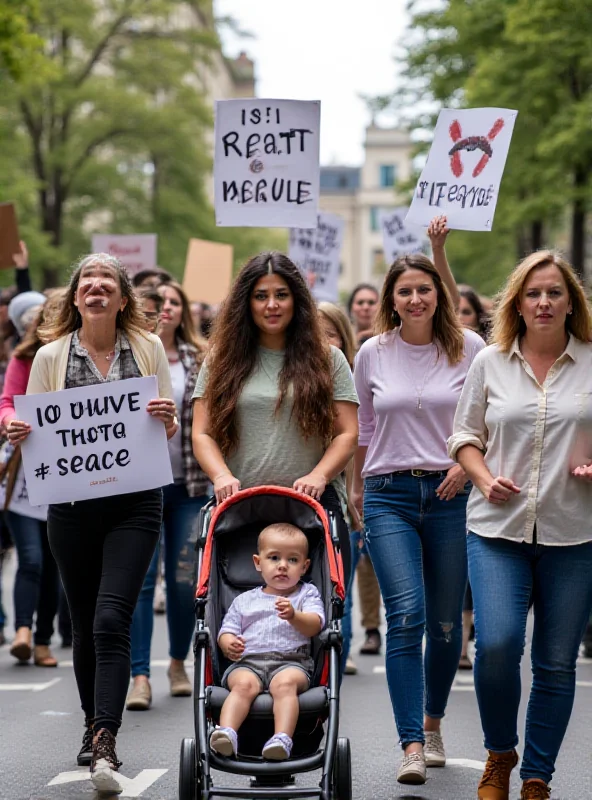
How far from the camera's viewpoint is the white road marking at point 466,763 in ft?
21.3

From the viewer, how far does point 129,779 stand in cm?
614

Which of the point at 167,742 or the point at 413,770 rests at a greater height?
the point at 413,770

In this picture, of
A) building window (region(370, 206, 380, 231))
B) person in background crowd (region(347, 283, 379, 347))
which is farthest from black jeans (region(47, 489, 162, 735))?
building window (region(370, 206, 380, 231))

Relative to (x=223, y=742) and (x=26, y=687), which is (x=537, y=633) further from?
(x=26, y=687)

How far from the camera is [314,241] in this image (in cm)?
1479

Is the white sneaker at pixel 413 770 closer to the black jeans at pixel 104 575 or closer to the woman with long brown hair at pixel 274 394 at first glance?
the woman with long brown hair at pixel 274 394

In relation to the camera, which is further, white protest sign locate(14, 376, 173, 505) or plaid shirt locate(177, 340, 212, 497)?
plaid shirt locate(177, 340, 212, 497)

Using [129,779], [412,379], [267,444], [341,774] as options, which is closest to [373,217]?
[412,379]

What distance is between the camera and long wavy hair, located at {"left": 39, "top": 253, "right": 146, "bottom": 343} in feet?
20.9

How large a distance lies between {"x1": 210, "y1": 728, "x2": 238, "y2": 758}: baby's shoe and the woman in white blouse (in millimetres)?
995

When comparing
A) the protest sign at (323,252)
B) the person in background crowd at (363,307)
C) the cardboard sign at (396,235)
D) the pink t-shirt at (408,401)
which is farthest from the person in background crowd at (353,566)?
the cardboard sign at (396,235)

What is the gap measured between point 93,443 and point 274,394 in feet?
2.98

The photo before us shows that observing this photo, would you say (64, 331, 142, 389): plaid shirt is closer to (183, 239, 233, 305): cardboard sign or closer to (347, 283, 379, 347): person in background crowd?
(347, 283, 379, 347): person in background crowd

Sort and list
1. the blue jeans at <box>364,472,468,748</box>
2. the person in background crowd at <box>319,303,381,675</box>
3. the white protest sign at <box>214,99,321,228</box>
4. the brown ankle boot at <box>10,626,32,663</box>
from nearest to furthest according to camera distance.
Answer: the blue jeans at <box>364,472,468,748</box> → the person in background crowd at <box>319,303,381,675</box> → the white protest sign at <box>214,99,321,228</box> → the brown ankle boot at <box>10,626,32,663</box>
